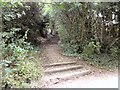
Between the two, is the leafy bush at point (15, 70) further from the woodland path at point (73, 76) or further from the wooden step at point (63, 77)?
the wooden step at point (63, 77)

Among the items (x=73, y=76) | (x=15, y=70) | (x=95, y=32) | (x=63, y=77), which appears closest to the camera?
(x=15, y=70)

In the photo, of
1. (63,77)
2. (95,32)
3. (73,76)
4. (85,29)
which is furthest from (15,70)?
(95,32)

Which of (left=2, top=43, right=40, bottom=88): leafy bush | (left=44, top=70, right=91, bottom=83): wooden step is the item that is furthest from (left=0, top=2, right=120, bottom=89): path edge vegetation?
(left=2, top=43, right=40, bottom=88): leafy bush

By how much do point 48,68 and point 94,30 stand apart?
327 centimetres

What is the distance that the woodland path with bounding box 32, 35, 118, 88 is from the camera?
4.39 meters

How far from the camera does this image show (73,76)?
16.8 ft

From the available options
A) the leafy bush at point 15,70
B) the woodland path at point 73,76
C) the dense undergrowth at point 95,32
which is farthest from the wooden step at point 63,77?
the dense undergrowth at point 95,32

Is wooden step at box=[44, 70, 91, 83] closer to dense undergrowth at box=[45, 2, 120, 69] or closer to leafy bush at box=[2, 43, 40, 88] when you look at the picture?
leafy bush at box=[2, 43, 40, 88]

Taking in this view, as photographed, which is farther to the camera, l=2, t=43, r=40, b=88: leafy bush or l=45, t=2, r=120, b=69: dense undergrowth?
l=45, t=2, r=120, b=69: dense undergrowth

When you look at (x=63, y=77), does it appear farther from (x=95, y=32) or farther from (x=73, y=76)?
(x=95, y=32)

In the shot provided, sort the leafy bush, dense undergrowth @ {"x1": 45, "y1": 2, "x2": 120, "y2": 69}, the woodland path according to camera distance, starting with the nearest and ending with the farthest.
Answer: the leafy bush → the woodland path → dense undergrowth @ {"x1": 45, "y1": 2, "x2": 120, "y2": 69}

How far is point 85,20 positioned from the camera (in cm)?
729

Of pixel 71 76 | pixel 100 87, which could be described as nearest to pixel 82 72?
pixel 71 76

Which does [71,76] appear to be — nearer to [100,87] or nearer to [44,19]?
[100,87]
